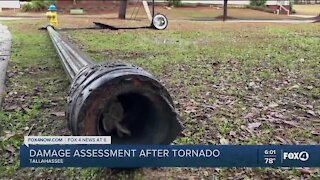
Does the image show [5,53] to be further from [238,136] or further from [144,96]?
[144,96]

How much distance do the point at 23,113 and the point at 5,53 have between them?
5.31 m

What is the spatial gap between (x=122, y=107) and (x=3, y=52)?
7.56m

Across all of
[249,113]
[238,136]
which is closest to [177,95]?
[249,113]

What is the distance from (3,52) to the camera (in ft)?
33.0

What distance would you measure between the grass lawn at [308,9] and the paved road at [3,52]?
1873 cm

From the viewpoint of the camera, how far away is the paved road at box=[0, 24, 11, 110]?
6.42 metres

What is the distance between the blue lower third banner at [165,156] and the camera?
2418 millimetres

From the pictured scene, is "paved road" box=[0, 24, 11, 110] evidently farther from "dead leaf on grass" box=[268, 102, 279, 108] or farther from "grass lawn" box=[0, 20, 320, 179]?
"dead leaf on grass" box=[268, 102, 279, 108]

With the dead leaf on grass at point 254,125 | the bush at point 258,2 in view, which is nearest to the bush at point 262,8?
the bush at point 258,2

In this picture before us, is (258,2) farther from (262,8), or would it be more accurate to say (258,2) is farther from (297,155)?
(297,155)

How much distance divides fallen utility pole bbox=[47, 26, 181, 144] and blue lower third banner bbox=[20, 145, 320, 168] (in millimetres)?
441

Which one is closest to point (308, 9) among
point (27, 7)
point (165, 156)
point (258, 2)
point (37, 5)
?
point (258, 2)

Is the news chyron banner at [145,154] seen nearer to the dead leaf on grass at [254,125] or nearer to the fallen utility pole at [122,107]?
the fallen utility pole at [122,107]

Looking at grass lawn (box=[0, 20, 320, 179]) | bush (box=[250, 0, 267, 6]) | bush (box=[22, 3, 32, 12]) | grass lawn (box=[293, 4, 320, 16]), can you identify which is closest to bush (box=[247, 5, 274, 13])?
bush (box=[250, 0, 267, 6])
